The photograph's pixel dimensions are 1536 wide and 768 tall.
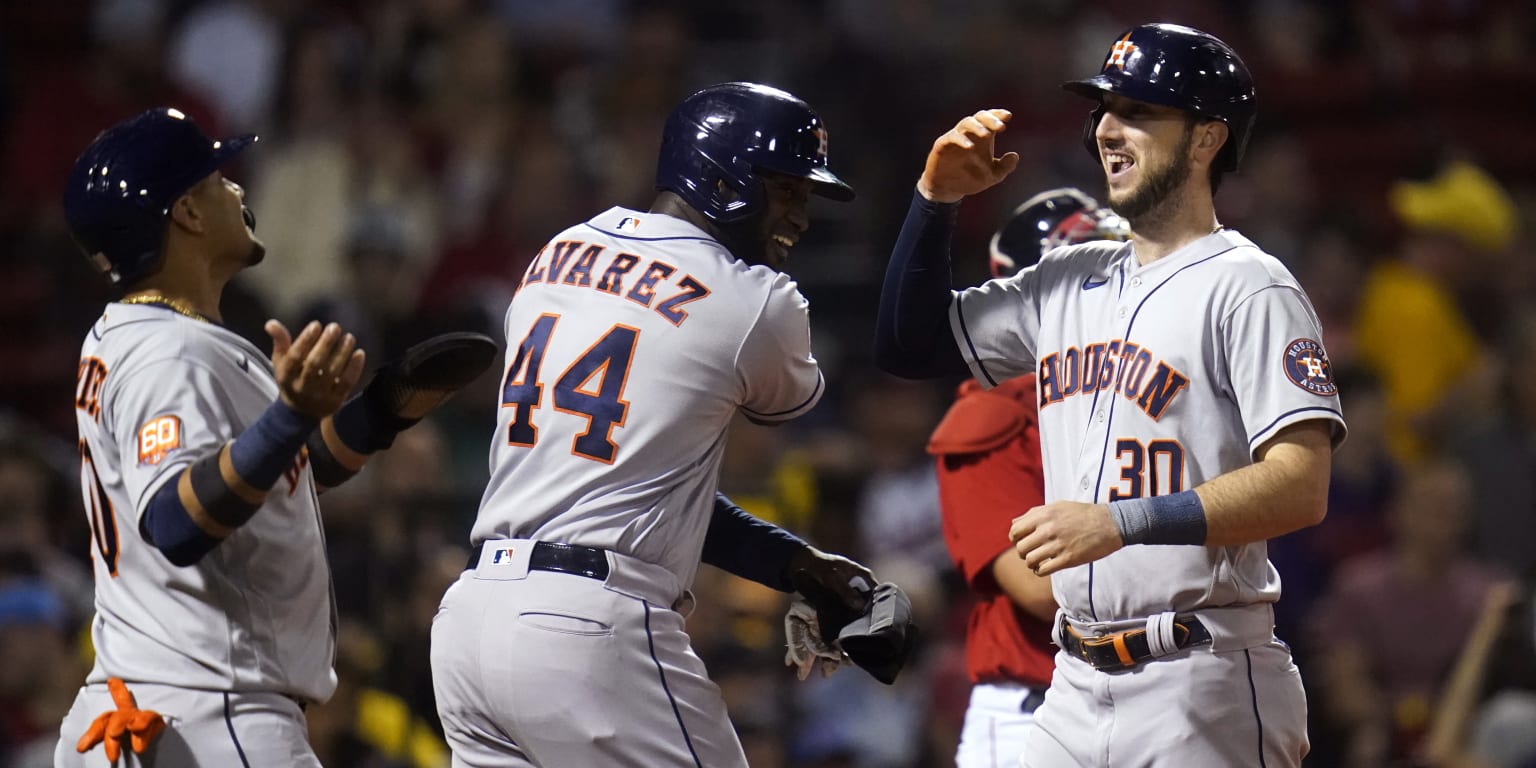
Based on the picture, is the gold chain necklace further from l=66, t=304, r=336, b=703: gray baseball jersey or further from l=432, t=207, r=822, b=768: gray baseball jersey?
l=432, t=207, r=822, b=768: gray baseball jersey

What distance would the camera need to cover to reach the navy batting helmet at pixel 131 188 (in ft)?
12.6

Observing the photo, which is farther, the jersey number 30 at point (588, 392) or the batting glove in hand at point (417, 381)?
the batting glove in hand at point (417, 381)

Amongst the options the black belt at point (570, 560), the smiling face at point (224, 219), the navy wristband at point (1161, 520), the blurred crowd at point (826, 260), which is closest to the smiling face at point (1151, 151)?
the navy wristband at point (1161, 520)

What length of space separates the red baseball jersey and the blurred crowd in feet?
6.79

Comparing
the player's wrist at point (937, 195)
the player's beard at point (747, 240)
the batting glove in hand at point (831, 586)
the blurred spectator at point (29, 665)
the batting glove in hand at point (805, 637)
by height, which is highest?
the player's wrist at point (937, 195)

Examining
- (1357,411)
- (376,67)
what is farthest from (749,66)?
(1357,411)

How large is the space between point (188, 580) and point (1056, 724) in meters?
1.73

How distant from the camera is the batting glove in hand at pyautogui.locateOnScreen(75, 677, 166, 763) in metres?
3.57

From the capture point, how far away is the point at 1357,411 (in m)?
8.19

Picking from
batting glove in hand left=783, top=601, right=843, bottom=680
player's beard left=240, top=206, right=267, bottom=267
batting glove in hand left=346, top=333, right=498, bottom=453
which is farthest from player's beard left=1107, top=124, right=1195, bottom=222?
player's beard left=240, top=206, right=267, bottom=267

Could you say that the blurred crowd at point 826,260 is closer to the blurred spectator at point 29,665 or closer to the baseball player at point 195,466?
the blurred spectator at point 29,665

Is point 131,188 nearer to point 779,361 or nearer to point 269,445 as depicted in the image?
point 269,445

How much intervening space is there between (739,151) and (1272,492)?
1.28 metres

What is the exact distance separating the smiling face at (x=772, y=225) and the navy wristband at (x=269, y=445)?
971mm
